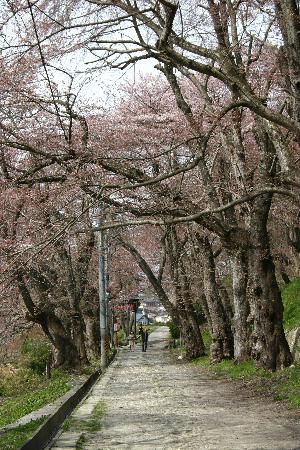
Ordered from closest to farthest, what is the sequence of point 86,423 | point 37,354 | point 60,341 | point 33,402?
point 86,423, point 33,402, point 60,341, point 37,354

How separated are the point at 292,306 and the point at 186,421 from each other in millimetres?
12263

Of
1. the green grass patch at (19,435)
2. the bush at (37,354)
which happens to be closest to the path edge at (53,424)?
the green grass patch at (19,435)

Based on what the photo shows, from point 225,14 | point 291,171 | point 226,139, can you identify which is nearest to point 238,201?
point 291,171

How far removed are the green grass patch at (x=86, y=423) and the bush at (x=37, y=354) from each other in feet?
69.5

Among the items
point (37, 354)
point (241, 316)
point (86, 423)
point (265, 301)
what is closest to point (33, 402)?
point (86, 423)

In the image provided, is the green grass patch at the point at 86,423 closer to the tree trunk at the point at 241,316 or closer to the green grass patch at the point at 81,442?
the green grass patch at the point at 81,442

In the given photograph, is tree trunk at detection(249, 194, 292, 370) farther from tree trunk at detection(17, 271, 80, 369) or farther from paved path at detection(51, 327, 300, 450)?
tree trunk at detection(17, 271, 80, 369)

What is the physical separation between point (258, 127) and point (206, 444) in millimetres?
9295

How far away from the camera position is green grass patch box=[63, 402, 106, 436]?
10.2m

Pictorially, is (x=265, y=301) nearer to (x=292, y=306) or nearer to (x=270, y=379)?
(x=270, y=379)

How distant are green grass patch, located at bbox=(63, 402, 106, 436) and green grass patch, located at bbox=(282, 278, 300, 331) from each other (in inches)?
348

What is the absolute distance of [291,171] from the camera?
1076 centimetres

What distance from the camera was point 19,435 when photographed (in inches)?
352

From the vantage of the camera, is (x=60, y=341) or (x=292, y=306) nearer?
(x=292, y=306)
